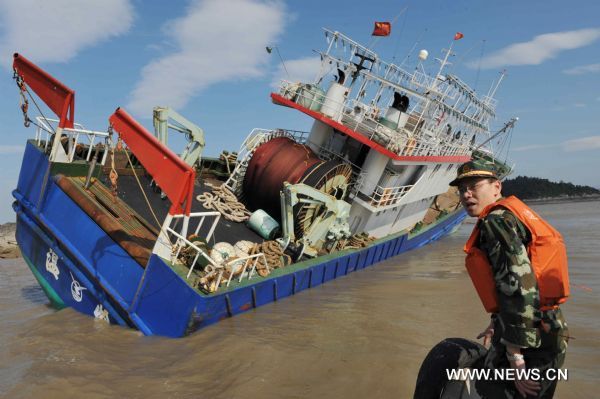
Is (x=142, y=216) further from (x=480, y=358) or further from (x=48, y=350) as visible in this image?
(x=480, y=358)

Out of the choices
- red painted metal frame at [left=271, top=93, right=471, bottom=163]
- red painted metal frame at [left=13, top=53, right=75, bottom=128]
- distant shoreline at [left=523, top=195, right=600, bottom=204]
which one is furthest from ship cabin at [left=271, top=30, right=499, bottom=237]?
distant shoreline at [left=523, top=195, right=600, bottom=204]

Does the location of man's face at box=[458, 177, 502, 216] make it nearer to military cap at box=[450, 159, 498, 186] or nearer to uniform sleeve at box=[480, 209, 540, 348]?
military cap at box=[450, 159, 498, 186]

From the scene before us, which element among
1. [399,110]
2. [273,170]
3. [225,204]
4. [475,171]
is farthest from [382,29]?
[475,171]

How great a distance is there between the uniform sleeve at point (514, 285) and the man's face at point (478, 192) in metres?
0.32

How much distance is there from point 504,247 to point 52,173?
7.74 m

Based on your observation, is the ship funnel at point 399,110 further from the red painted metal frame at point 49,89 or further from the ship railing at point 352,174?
the red painted metal frame at point 49,89

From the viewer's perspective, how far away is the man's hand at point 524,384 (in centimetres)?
224

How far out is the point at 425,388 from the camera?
2.85 m

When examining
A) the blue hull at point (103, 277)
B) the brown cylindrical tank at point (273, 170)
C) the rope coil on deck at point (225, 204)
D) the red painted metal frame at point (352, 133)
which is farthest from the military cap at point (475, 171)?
the red painted metal frame at point (352, 133)

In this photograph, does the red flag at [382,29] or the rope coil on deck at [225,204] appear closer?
the rope coil on deck at [225,204]

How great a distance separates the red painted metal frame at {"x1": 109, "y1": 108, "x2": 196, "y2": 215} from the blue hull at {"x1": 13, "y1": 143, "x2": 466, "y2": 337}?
0.94 meters

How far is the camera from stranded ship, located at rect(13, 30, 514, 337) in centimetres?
649

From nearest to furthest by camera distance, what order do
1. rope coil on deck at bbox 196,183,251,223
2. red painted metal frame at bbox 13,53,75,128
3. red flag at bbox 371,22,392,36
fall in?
1. red painted metal frame at bbox 13,53,75,128
2. rope coil on deck at bbox 196,183,251,223
3. red flag at bbox 371,22,392,36

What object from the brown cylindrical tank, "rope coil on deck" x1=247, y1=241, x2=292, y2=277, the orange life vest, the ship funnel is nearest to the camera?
the orange life vest
